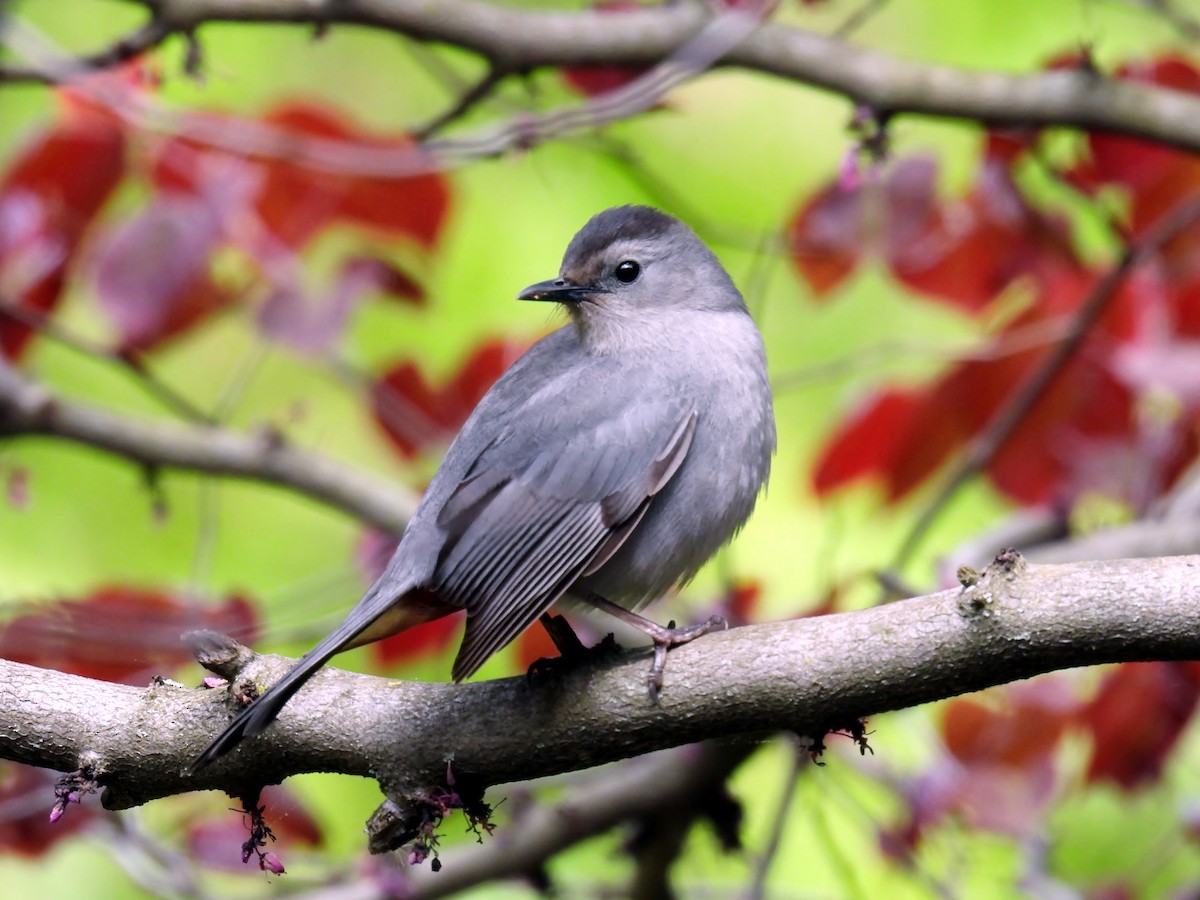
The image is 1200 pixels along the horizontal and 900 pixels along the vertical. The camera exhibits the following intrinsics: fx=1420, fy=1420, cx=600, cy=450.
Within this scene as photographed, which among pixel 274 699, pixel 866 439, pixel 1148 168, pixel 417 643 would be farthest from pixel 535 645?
pixel 1148 168

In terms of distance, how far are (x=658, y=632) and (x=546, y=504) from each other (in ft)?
1.54

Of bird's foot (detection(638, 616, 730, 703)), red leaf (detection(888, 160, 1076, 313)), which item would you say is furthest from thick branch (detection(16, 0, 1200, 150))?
bird's foot (detection(638, 616, 730, 703))

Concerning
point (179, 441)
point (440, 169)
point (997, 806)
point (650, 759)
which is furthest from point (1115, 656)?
point (179, 441)

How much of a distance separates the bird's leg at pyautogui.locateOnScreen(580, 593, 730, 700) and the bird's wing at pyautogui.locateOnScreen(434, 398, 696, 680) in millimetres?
151

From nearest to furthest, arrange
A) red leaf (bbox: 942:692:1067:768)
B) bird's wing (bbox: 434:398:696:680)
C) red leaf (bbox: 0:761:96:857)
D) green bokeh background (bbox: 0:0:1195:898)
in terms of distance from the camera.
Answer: bird's wing (bbox: 434:398:696:680) → red leaf (bbox: 0:761:96:857) → red leaf (bbox: 942:692:1067:768) → green bokeh background (bbox: 0:0:1195:898)

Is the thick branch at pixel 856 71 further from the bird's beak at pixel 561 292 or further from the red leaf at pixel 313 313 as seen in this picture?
the red leaf at pixel 313 313

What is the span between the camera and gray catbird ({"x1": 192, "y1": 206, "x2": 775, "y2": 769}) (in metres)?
2.77

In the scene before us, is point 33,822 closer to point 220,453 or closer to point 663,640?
point 220,453

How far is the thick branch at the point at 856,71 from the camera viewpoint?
3.60 m

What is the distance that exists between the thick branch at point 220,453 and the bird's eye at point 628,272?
3.15ft

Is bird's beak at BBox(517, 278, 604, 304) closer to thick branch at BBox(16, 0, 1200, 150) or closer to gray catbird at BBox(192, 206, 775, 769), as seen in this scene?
gray catbird at BBox(192, 206, 775, 769)

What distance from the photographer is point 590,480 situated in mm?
2920

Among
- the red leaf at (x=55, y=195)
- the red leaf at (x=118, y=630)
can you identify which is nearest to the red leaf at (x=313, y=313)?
the red leaf at (x=55, y=195)

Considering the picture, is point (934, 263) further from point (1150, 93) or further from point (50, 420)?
point (50, 420)
